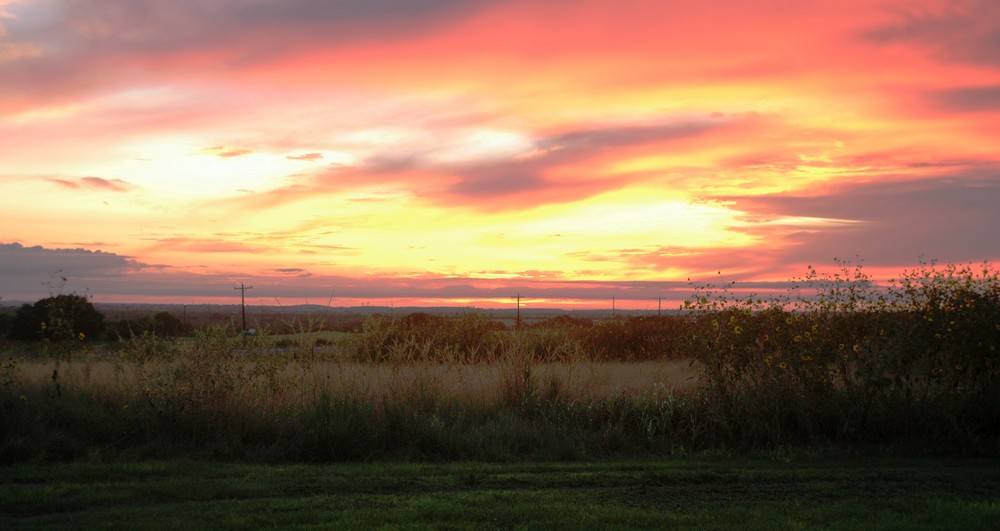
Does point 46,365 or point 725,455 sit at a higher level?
point 46,365

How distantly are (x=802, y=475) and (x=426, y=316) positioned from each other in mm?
21277

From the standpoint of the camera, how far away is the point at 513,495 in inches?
313

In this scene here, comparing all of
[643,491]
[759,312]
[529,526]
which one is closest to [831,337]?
[759,312]

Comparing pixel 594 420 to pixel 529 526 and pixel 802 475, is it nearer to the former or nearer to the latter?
pixel 802 475

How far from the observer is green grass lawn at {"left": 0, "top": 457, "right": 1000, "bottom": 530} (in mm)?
6977

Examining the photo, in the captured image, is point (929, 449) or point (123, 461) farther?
point (929, 449)

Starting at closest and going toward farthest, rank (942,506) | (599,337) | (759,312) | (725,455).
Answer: (942,506), (725,455), (759,312), (599,337)

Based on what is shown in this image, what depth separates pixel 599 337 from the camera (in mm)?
27312

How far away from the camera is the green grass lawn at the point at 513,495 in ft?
22.9

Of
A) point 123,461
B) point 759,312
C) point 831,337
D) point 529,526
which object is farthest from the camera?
point 759,312

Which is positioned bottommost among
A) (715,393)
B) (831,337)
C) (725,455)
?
(725,455)

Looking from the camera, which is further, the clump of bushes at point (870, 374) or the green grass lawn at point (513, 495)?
the clump of bushes at point (870, 374)

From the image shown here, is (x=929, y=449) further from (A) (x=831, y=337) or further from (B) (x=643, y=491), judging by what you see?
(B) (x=643, y=491)

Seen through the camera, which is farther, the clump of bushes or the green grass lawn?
the clump of bushes
